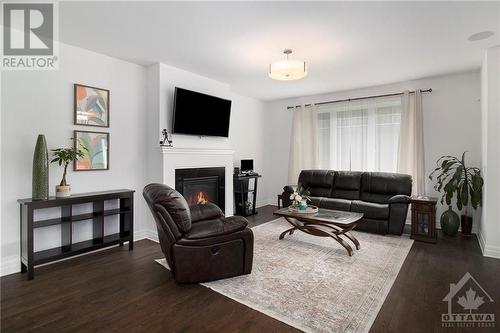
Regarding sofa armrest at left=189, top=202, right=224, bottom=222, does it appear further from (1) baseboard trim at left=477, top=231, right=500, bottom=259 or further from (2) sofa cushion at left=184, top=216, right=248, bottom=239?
(1) baseboard trim at left=477, top=231, right=500, bottom=259

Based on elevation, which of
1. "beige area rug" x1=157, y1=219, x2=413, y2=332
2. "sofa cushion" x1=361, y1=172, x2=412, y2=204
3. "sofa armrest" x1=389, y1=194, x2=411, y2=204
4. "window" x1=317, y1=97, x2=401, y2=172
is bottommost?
"beige area rug" x1=157, y1=219, x2=413, y2=332

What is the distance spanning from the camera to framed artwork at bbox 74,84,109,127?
3471 millimetres

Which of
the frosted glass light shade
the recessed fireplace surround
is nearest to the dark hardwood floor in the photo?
the recessed fireplace surround

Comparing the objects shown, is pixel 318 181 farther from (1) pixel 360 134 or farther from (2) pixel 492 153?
(2) pixel 492 153

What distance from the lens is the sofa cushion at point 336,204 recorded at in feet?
15.5

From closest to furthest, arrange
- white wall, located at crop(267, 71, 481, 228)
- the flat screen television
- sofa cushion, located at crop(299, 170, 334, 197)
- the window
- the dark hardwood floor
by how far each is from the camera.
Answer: the dark hardwood floor < the flat screen television < white wall, located at crop(267, 71, 481, 228) < the window < sofa cushion, located at crop(299, 170, 334, 197)

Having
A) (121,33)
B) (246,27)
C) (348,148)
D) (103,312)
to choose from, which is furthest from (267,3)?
(348,148)

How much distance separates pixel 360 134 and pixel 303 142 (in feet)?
4.15

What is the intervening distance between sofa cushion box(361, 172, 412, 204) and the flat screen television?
2.82 m

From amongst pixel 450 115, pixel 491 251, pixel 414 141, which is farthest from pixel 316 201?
pixel 450 115

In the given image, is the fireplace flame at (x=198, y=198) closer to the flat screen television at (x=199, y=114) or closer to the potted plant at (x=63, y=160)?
the flat screen television at (x=199, y=114)

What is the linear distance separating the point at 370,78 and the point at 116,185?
463cm

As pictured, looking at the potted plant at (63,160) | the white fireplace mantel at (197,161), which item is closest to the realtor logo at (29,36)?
the potted plant at (63,160)

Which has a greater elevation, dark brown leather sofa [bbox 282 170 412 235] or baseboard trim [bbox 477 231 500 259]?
dark brown leather sofa [bbox 282 170 412 235]
